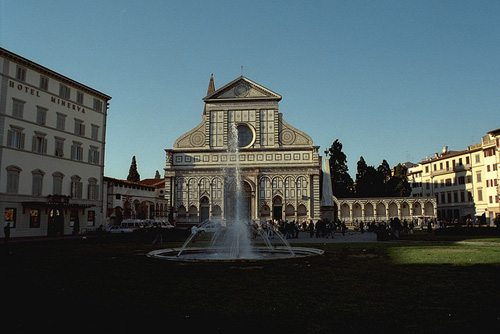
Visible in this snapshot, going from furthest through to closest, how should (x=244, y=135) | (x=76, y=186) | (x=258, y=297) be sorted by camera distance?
(x=244, y=135) → (x=76, y=186) → (x=258, y=297)

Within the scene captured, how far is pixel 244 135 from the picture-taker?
2051 inches

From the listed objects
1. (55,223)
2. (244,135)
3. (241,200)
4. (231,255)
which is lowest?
(231,255)

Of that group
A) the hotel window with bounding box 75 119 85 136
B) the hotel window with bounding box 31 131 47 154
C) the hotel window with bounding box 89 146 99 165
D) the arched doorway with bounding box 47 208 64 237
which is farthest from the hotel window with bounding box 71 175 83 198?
the hotel window with bounding box 75 119 85 136

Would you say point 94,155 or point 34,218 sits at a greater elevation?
point 94,155

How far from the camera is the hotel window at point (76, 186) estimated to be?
35.2m

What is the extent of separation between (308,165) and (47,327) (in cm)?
4630

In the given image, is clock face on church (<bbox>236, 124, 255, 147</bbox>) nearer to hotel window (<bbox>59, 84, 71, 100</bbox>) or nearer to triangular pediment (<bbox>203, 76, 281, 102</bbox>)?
triangular pediment (<bbox>203, 76, 281, 102</bbox>)

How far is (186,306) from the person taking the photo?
632cm

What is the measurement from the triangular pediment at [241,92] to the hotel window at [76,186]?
70.7 feet

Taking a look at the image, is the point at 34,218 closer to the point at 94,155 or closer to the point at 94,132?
the point at 94,155

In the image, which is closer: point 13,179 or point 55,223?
point 13,179

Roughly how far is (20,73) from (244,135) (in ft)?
91.3

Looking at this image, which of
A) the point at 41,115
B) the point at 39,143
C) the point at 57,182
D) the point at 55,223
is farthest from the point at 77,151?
the point at 55,223

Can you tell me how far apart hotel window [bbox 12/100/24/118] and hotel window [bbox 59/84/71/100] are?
13.7 feet
